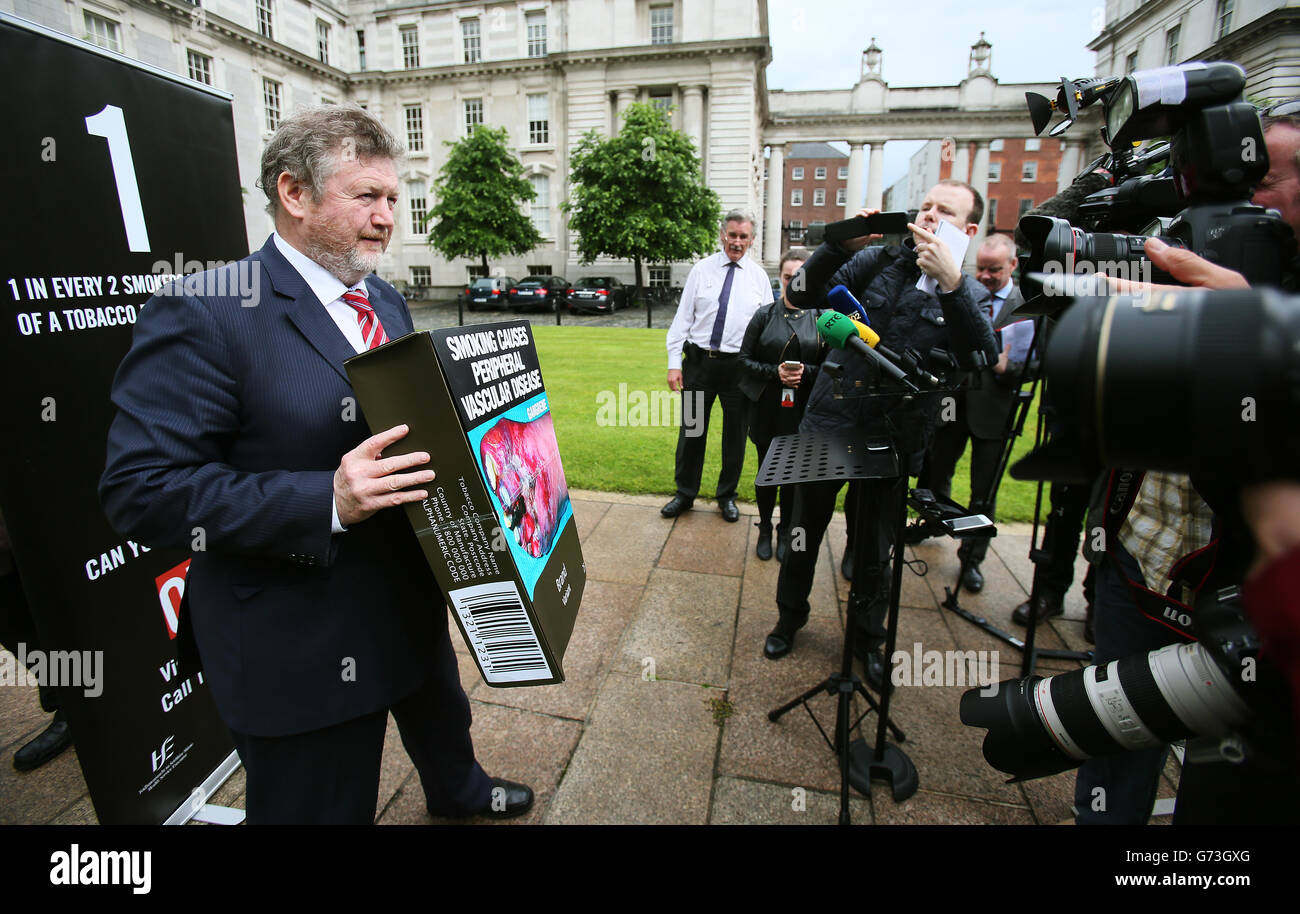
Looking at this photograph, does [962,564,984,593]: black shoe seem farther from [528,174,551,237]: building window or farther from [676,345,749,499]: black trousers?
[528,174,551,237]: building window

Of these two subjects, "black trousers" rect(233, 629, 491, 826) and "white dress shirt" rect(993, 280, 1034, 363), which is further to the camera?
"white dress shirt" rect(993, 280, 1034, 363)

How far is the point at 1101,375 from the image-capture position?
70cm

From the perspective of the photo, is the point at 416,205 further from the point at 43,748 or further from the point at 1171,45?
the point at 43,748

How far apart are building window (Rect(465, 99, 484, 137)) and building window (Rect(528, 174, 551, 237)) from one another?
16.0ft

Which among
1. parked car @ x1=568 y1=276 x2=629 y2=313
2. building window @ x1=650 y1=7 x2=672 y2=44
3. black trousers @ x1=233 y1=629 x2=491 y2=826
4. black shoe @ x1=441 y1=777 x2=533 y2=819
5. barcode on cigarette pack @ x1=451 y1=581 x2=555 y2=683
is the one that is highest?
building window @ x1=650 y1=7 x2=672 y2=44

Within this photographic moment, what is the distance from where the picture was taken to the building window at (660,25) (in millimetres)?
33000

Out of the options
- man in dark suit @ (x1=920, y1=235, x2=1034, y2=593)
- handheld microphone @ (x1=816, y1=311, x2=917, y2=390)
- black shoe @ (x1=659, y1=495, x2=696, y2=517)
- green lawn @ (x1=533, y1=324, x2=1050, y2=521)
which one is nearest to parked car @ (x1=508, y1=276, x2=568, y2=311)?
green lawn @ (x1=533, y1=324, x2=1050, y2=521)

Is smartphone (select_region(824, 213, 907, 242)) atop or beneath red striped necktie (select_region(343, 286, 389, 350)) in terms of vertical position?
atop

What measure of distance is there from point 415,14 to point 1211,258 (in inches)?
1769

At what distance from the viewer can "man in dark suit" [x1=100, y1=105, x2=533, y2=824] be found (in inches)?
49.4
